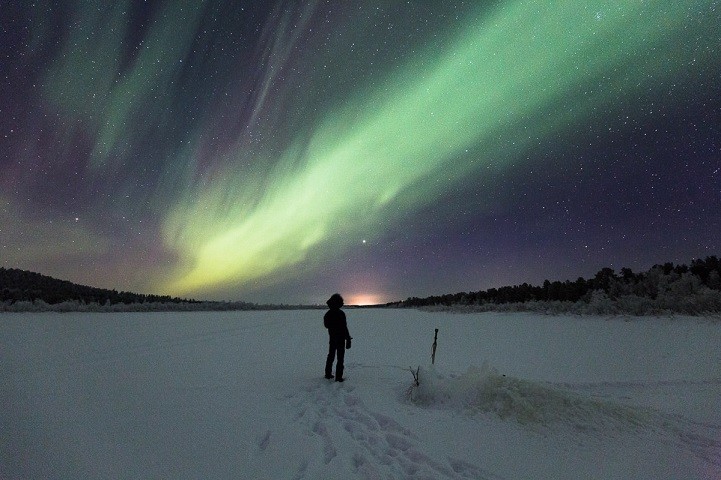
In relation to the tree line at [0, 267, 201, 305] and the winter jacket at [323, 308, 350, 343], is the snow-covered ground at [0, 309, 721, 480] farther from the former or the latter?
the tree line at [0, 267, 201, 305]

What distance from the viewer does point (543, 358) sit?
527 inches

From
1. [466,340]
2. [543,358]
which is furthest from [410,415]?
[466,340]

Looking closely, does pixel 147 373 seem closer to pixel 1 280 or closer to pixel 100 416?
pixel 100 416

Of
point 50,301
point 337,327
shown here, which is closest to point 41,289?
point 50,301

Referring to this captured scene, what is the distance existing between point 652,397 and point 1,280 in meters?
96.8

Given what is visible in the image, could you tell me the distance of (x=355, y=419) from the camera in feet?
21.7

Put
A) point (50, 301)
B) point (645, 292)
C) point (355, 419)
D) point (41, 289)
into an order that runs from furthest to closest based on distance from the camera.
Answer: point (41, 289), point (50, 301), point (645, 292), point (355, 419)

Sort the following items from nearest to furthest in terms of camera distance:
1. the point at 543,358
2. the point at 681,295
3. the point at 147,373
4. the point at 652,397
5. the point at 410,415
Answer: the point at 410,415 < the point at 652,397 < the point at 147,373 < the point at 543,358 < the point at 681,295

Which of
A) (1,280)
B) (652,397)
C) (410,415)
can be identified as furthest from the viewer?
(1,280)

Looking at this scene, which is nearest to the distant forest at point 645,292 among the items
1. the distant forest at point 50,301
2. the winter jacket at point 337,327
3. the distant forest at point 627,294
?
the distant forest at point 627,294

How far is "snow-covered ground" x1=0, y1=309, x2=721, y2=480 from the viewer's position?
4641mm

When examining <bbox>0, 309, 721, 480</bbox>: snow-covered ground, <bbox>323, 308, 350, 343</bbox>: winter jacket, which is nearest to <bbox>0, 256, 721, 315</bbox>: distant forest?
<bbox>0, 309, 721, 480</bbox>: snow-covered ground

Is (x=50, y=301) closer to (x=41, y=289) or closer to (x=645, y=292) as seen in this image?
(x=41, y=289)

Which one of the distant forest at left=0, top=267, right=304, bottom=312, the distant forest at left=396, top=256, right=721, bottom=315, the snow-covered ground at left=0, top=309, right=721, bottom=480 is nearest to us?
the snow-covered ground at left=0, top=309, right=721, bottom=480
